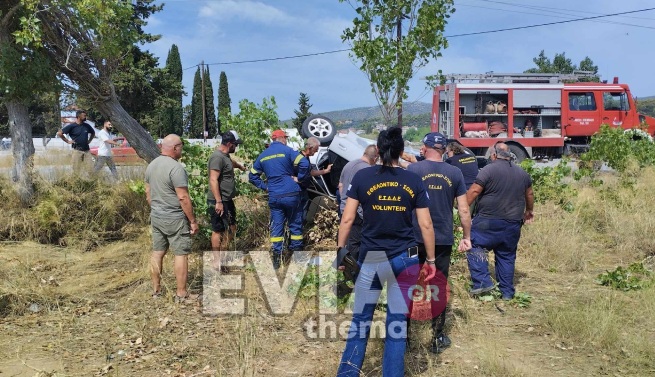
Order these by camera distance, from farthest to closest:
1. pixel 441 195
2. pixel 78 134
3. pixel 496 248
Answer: pixel 78 134 → pixel 496 248 → pixel 441 195

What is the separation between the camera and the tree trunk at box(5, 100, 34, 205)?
784 cm

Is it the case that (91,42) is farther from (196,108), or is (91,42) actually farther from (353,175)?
(196,108)

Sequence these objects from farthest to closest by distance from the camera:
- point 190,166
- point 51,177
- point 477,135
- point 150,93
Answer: point 150,93, point 477,135, point 51,177, point 190,166

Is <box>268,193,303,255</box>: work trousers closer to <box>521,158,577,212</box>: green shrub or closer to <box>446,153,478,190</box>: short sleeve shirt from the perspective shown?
<box>446,153,478,190</box>: short sleeve shirt

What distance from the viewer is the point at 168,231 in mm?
5305

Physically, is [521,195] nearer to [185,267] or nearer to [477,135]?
[185,267]

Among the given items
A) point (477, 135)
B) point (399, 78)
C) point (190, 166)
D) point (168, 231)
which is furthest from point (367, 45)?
point (477, 135)

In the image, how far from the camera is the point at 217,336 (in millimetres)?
4578

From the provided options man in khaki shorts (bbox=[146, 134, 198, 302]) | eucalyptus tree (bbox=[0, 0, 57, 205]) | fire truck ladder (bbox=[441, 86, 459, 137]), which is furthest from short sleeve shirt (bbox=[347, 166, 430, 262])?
fire truck ladder (bbox=[441, 86, 459, 137])

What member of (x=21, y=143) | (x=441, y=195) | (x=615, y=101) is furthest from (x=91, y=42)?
Result: (x=615, y=101)

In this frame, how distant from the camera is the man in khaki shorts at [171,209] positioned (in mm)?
5207

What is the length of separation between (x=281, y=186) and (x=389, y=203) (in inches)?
117

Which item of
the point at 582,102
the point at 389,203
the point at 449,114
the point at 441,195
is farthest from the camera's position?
the point at 582,102

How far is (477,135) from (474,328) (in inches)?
475
